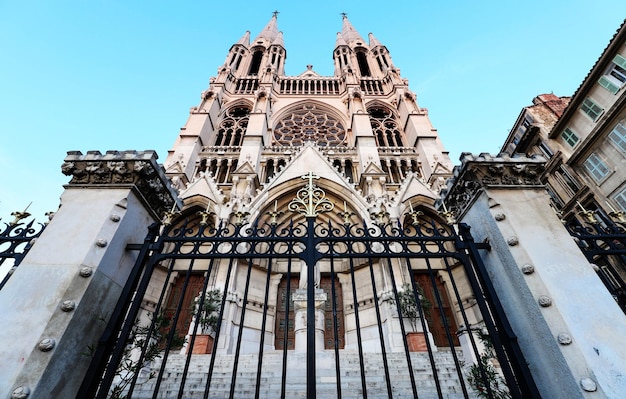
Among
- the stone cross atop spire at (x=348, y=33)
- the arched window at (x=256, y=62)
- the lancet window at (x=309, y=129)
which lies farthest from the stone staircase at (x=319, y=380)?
the stone cross atop spire at (x=348, y=33)

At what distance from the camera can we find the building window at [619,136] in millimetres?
12742

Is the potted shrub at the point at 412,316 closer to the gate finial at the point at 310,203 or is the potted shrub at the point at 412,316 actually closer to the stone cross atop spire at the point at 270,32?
the gate finial at the point at 310,203

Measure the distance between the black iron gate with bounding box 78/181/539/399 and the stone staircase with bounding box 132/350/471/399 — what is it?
1.2 inches

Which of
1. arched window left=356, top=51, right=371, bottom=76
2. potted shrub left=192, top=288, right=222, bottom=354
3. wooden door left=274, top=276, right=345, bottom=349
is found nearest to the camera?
potted shrub left=192, top=288, right=222, bottom=354

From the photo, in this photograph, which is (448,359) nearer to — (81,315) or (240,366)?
(240,366)

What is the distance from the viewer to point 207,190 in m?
14.8

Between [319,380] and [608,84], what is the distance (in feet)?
61.9

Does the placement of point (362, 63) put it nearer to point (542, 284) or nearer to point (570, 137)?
point (570, 137)

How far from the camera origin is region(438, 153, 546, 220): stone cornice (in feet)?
12.4

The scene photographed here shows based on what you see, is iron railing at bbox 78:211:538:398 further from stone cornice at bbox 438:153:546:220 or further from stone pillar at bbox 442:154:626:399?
stone cornice at bbox 438:153:546:220

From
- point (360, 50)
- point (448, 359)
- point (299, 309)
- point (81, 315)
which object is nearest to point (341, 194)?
point (299, 309)

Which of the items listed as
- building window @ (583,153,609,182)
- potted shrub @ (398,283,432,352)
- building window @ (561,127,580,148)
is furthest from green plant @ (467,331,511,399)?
building window @ (561,127,580,148)

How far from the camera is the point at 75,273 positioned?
296 centimetres

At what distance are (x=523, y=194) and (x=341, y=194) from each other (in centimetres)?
1114
